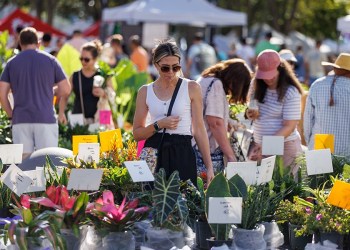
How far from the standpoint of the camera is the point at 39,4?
115 ft

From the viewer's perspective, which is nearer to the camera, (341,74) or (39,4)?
(341,74)

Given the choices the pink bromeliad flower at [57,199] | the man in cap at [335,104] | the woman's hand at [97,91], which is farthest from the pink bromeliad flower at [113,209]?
the woman's hand at [97,91]

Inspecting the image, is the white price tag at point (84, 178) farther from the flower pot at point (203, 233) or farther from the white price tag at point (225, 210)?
the white price tag at point (225, 210)

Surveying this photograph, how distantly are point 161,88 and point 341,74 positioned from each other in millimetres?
2135

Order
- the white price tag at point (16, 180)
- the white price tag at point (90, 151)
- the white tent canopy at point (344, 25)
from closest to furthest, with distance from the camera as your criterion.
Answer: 1. the white price tag at point (16, 180)
2. the white price tag at point (90, 151)
3. the white tent canopy at point (344, 25)

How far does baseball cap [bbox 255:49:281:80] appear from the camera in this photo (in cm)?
691

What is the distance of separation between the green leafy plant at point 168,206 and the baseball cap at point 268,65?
227 cm

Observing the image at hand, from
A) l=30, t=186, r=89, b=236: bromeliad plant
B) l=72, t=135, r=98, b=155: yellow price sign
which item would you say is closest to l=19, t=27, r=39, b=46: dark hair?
l=72, t=135, r=98, b=155: yellow price sign

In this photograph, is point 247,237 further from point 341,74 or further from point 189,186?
point 341,74

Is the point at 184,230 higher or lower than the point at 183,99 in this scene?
lower

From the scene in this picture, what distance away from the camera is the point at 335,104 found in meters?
7.29

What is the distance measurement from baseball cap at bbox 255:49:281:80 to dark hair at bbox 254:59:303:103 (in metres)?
0.10

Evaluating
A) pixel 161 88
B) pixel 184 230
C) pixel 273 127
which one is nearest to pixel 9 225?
pixel 184 230

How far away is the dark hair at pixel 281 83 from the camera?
7.04 meters
